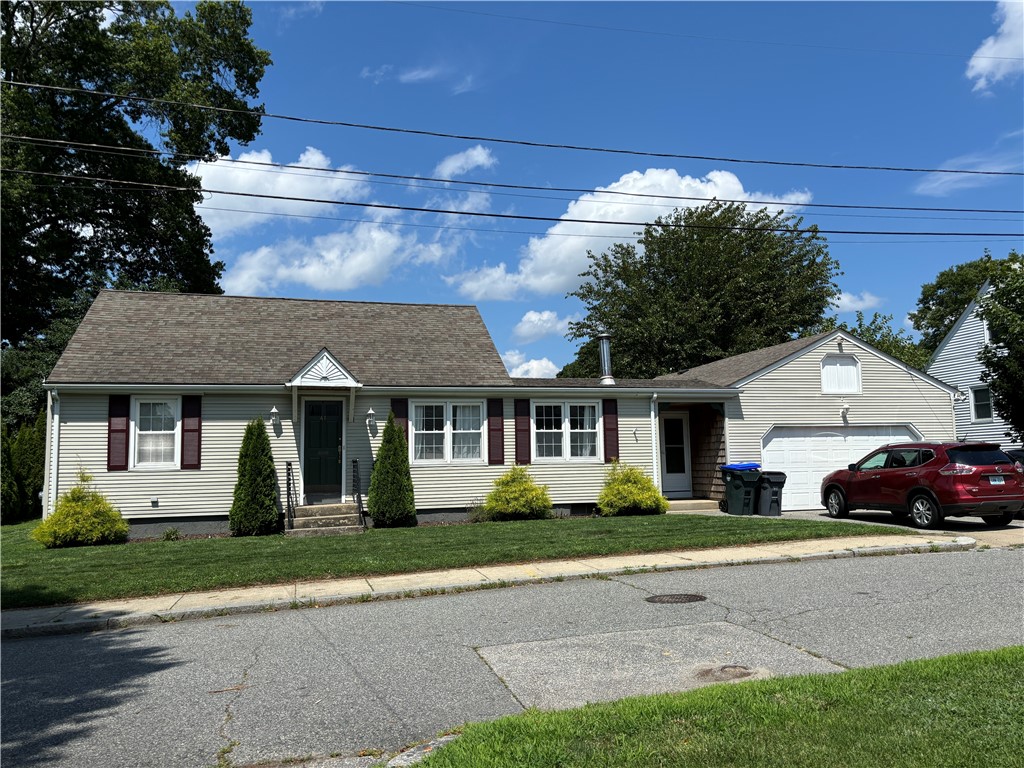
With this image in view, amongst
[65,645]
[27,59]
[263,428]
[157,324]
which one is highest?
[27,59]

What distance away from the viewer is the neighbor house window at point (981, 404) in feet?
95.3

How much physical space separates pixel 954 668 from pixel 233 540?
1248 centimetres

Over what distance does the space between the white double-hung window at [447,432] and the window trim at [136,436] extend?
510 centimetres

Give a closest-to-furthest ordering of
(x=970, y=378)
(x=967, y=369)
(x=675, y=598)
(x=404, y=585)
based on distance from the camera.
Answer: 1. (x=675, y=598)
2. (x=404, y=585)
3. (x=970, y=378)
4. (x=967, y=369)

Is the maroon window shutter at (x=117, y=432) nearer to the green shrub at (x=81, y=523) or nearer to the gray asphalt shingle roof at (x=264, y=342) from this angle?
the gray asphalt shingle roof at (x=264, y=342)

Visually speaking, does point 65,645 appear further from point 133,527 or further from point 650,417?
point 650,417

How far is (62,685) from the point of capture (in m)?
5.50

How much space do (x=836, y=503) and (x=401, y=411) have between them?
10.4 m

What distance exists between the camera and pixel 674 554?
36.4 ft

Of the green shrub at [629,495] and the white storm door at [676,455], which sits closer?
the green shrub at [629,495]

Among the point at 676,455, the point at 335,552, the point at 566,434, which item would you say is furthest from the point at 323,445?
the point at 676,455

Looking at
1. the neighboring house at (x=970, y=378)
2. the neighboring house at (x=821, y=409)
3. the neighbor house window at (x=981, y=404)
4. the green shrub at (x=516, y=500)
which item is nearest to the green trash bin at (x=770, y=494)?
the neighboring house at (x=821, y=409)

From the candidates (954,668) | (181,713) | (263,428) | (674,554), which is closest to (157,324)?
(263,428)

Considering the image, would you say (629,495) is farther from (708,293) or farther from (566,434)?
(708,293)
